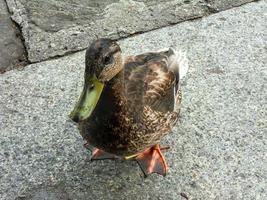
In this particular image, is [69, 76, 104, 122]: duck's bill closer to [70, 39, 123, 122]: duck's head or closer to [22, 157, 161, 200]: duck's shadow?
[70, 39, 123, 122]: duck's head

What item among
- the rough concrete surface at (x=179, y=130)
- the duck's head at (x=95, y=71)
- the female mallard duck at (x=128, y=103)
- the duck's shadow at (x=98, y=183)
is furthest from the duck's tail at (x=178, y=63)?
the duck's head at (x=95, y=71)

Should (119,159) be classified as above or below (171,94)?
below

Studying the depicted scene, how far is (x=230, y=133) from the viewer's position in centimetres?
344

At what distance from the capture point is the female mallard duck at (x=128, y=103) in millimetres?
2600

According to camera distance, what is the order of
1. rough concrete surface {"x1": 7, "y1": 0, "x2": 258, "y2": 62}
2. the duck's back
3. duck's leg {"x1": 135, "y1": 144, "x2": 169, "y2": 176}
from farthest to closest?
rough concrete surface {"x1": 7, "y1": 0, "x2": 258, "y2": 62}, duck's leg {"x1": 135, "y1": 144, "x2": 169, "y2": 176}, the duck's back

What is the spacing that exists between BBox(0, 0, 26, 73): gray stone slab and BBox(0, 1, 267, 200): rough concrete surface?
0.35 feet

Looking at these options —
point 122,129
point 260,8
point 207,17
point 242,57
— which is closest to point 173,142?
point 122,129

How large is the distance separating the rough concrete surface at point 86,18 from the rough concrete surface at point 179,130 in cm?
12

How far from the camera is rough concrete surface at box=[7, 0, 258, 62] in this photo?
407 cm

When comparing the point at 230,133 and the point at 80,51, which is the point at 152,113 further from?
the point at 80,51

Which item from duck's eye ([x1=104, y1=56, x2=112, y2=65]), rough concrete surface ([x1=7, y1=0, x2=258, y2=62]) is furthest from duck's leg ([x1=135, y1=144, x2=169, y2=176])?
rough concrete surface ([x1=7, y1=0, x2=258, y2=62])

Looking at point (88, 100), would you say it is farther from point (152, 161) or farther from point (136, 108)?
point (152, 161)

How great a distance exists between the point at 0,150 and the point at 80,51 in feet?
3.52

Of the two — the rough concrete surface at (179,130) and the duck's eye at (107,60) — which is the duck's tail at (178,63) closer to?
the rough concrete surface at (179,130)
